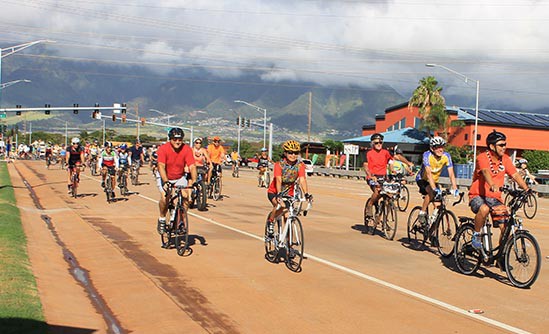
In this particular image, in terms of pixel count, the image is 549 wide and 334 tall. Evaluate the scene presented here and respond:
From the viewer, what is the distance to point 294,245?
382 inches

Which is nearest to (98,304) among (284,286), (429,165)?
(284,286)

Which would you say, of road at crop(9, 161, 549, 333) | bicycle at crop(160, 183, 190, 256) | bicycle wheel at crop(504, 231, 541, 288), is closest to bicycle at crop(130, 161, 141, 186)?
road at crop(9, 161, 549, 333)

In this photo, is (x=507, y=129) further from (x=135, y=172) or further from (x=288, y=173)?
(x=288, y=173)

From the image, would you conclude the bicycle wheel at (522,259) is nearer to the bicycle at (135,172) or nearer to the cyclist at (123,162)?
the cyclist at (123,162)

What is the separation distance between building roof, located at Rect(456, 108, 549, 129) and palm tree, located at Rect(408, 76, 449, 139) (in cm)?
277

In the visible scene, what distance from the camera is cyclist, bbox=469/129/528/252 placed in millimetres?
9086

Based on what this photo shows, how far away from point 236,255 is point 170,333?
14.9 feet

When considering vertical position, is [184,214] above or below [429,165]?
below

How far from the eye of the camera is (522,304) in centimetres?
788

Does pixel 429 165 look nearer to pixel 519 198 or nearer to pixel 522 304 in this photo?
pixel 519 198

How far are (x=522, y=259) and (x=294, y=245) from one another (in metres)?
3.23

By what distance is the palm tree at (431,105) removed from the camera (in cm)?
6362

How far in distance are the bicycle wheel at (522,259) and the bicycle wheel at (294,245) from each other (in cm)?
291

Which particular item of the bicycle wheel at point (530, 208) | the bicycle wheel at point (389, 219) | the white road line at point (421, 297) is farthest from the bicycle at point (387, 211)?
the bicycle wheel at point (530, 208)
